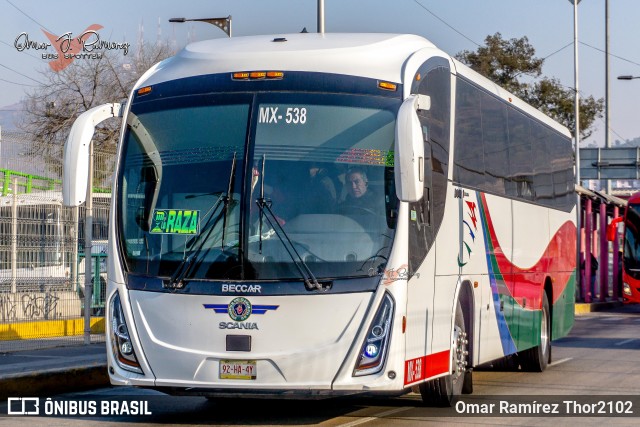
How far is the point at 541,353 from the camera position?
16422 mm

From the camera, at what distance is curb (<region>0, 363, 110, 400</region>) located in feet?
41.5

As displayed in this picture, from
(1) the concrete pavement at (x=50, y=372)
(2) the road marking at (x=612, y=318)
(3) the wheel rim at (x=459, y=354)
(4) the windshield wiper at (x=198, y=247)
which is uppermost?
(4) the windshield wiper at (x=198, y=247)

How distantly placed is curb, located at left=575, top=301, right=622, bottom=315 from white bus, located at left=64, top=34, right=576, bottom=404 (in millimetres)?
27704

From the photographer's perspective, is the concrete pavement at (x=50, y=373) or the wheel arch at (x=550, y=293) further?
the wheel arch at (x=550, y=293)

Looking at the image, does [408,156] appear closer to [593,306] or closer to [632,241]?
[632,241]

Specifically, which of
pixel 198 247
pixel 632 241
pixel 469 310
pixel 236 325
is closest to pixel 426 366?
pixel 236 325

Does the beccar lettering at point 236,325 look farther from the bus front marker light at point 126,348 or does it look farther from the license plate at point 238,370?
the bus front marker light at point 126,348

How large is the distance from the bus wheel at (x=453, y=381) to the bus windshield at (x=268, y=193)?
91.9 inches

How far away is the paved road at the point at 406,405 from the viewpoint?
10922 mm

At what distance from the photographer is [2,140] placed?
17.4 meters

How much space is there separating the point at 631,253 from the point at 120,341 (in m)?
25.1

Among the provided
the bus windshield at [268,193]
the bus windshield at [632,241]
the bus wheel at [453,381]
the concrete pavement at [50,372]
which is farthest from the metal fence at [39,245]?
the bus windshield at [632,241]

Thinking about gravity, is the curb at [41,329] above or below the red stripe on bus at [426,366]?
below

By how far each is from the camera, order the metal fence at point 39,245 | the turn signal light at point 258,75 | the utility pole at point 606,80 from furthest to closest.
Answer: the utility pole at point 606,80
the metal fence at point 39,245
the turn signal light at point 258,75
